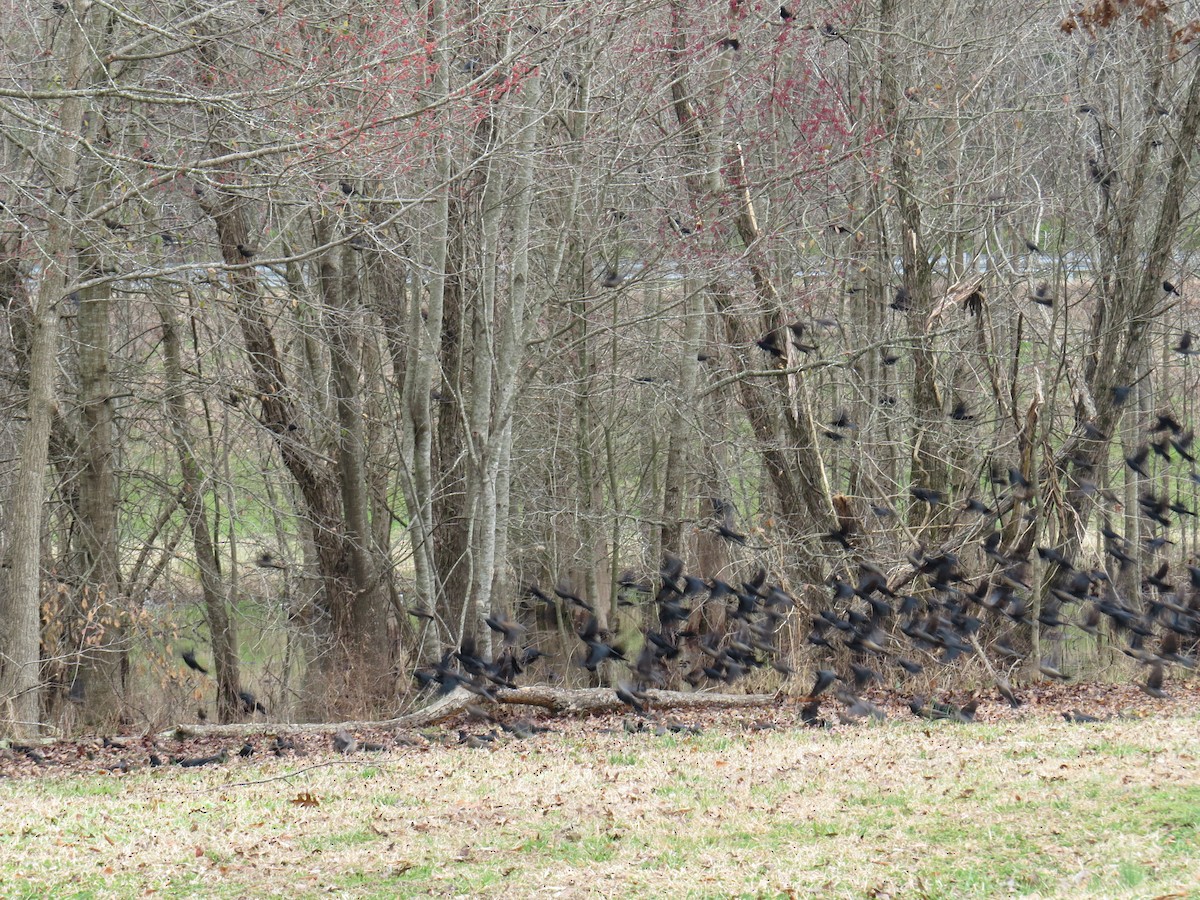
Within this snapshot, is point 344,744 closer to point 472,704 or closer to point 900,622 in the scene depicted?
point 472,704

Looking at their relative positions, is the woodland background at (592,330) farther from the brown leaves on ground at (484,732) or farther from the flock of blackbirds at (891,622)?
the brown leaves on ground at (484,732)

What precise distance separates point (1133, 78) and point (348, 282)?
9.94 m

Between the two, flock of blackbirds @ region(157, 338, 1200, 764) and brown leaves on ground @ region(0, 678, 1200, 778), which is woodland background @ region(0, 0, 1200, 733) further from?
brown leaves on ground @ region(0, 678, 1200, 778)

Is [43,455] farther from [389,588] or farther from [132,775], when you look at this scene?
[389,588]

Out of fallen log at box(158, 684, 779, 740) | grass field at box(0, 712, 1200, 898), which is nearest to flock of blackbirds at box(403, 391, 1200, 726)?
fallen log at box(158, 684, 779, 740)

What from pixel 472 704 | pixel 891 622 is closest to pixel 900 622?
pixel 891 622

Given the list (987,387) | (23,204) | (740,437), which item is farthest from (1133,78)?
(23,204)

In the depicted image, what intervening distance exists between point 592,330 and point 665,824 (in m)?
8.95

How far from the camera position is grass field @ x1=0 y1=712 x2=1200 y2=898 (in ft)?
18.9

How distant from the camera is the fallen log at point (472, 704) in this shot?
38.7 feet

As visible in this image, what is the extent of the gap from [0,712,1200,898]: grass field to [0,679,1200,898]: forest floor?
0.07ft

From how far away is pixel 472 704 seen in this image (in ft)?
40.2

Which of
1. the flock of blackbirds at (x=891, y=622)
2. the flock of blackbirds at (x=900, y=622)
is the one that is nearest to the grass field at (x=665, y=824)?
the flock of blackbirds at (x=891, y=622)

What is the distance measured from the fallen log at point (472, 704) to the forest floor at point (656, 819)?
144 centimetres
